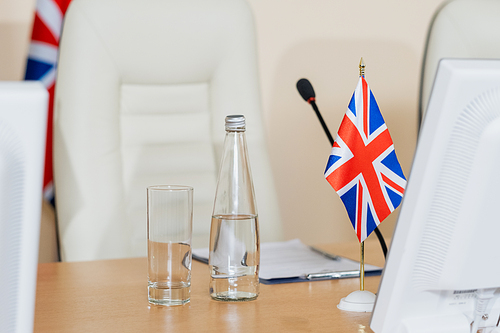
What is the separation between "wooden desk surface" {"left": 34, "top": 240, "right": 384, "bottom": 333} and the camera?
68 cm

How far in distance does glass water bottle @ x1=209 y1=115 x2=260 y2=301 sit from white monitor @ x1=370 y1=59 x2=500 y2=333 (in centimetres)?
25

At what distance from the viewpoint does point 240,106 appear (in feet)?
4.90

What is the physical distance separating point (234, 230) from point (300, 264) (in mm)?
269

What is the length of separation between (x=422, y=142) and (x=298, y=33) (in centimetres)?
159

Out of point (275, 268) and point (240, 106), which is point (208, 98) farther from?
point (275, 268)

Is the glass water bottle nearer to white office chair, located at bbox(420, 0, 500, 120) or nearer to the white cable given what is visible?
the white cable

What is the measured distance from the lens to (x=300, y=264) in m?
1.00

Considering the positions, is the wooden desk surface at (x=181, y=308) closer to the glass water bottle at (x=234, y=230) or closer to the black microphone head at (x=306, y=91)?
the glass water bottle at (x=234, y=230)

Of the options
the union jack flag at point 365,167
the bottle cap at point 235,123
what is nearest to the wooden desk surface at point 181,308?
the union jack flag at point 365,167

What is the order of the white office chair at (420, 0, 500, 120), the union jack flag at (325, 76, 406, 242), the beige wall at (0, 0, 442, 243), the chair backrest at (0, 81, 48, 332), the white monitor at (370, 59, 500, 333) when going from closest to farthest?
1. the chair backrest at (0, 81, 48, 332)
2. the white monitor at (370, 59, 500, 333)
3. the union jack flag at (325, 76, 406, 242)
4. the white office chair at (420, 0, 500, 120)
5. the beige wall at (0, 0, 442, 243)

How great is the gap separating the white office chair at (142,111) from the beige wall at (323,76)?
50 cm

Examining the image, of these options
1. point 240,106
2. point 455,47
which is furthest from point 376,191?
point 455,47

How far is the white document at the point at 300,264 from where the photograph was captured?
922mm

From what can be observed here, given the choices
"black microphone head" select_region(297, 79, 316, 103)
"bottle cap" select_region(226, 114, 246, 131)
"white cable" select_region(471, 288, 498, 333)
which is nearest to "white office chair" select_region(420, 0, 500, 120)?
"black microphone head" select_region(297, 79, 316, 103)
